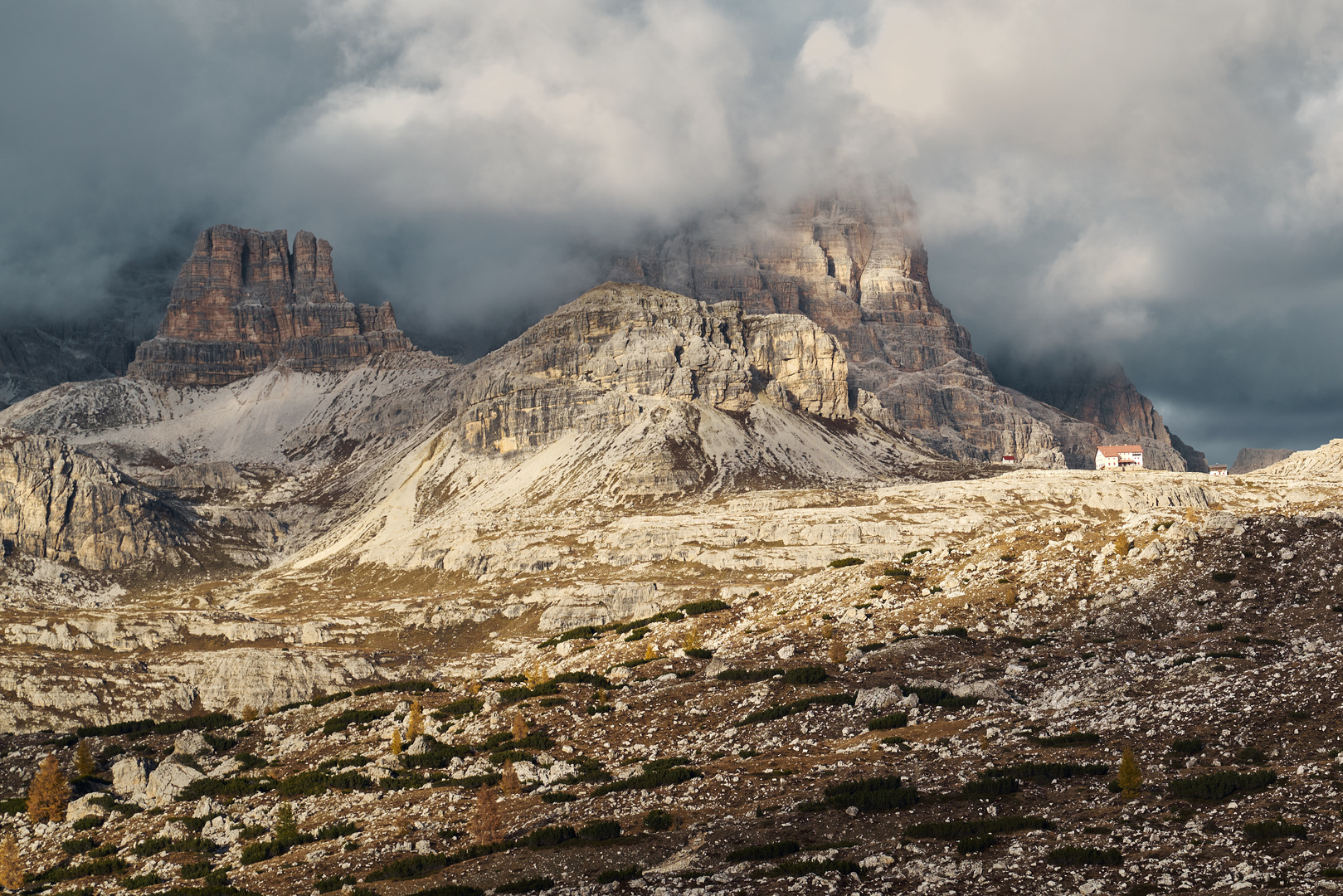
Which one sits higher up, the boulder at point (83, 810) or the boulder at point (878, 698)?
the boulder at point (878, 698)

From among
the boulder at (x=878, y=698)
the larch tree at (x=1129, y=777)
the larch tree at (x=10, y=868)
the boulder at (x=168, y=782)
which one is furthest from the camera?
the boulder at (x=168, y=782)

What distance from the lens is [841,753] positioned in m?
37.5

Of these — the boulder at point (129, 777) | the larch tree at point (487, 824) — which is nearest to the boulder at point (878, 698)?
the larch tree at point (487, 824)

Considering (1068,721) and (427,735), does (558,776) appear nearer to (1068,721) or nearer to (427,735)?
(427,735)

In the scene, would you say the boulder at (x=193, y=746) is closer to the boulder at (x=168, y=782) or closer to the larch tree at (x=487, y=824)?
the boulder at (x=168, y=782)

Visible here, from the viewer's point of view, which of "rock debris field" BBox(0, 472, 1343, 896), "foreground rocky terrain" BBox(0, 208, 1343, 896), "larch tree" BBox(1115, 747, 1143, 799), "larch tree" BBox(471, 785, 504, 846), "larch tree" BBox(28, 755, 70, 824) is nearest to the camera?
"rock debris field" BBox(0, 472, 1343, 896)

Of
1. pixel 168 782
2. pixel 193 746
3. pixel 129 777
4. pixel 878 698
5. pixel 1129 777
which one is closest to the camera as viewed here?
pixel 1129 777

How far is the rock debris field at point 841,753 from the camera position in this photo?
27281mm

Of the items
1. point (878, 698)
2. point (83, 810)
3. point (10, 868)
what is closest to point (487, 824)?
point (878, 698)

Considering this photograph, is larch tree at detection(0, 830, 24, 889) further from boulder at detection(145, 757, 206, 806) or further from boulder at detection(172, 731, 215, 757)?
boulder at detection(172, 731, 215, 757)

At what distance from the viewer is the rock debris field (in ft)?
89.5

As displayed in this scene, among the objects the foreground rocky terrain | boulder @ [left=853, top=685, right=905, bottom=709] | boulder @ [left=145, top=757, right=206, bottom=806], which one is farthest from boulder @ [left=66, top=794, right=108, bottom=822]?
boulder @ [left=853, top=685, right=905, bottom=709]

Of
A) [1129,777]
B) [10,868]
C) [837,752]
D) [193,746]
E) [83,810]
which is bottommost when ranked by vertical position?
[10,868]

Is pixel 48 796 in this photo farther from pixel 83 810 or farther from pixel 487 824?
pixel 487 824
